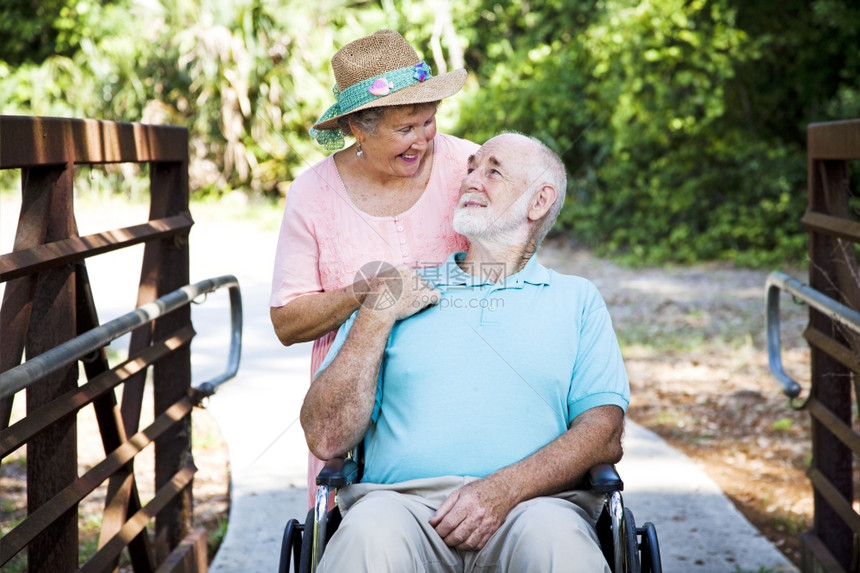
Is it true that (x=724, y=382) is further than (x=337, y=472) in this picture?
Yes

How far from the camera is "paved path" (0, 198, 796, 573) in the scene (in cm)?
316

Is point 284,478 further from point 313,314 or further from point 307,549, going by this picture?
point 307,549

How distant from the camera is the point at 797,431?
4.49m

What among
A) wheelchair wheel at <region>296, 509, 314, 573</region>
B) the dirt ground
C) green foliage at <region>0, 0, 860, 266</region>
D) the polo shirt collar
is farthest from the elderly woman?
green foliage at <region>0, 0, 860, 266</region>

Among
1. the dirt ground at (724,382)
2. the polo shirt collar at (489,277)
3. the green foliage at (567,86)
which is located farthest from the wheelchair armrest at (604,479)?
the green foliage at (567,86)

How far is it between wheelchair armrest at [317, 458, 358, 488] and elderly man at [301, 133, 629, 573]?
0.04 meters

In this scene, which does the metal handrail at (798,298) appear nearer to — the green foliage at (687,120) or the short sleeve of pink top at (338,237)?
the short sleeve of pink top at (338,237)

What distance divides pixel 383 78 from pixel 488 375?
81cm

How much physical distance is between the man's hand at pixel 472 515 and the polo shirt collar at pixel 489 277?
1.83 ft

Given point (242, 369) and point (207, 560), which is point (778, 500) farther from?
point (242, 369)

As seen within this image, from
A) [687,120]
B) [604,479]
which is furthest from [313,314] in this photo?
[687,120]

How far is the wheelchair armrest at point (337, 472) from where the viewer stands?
6.60 ft

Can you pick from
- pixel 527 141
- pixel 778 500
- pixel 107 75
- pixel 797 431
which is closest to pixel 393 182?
pixel 527 141

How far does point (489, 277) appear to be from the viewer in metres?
2.40
